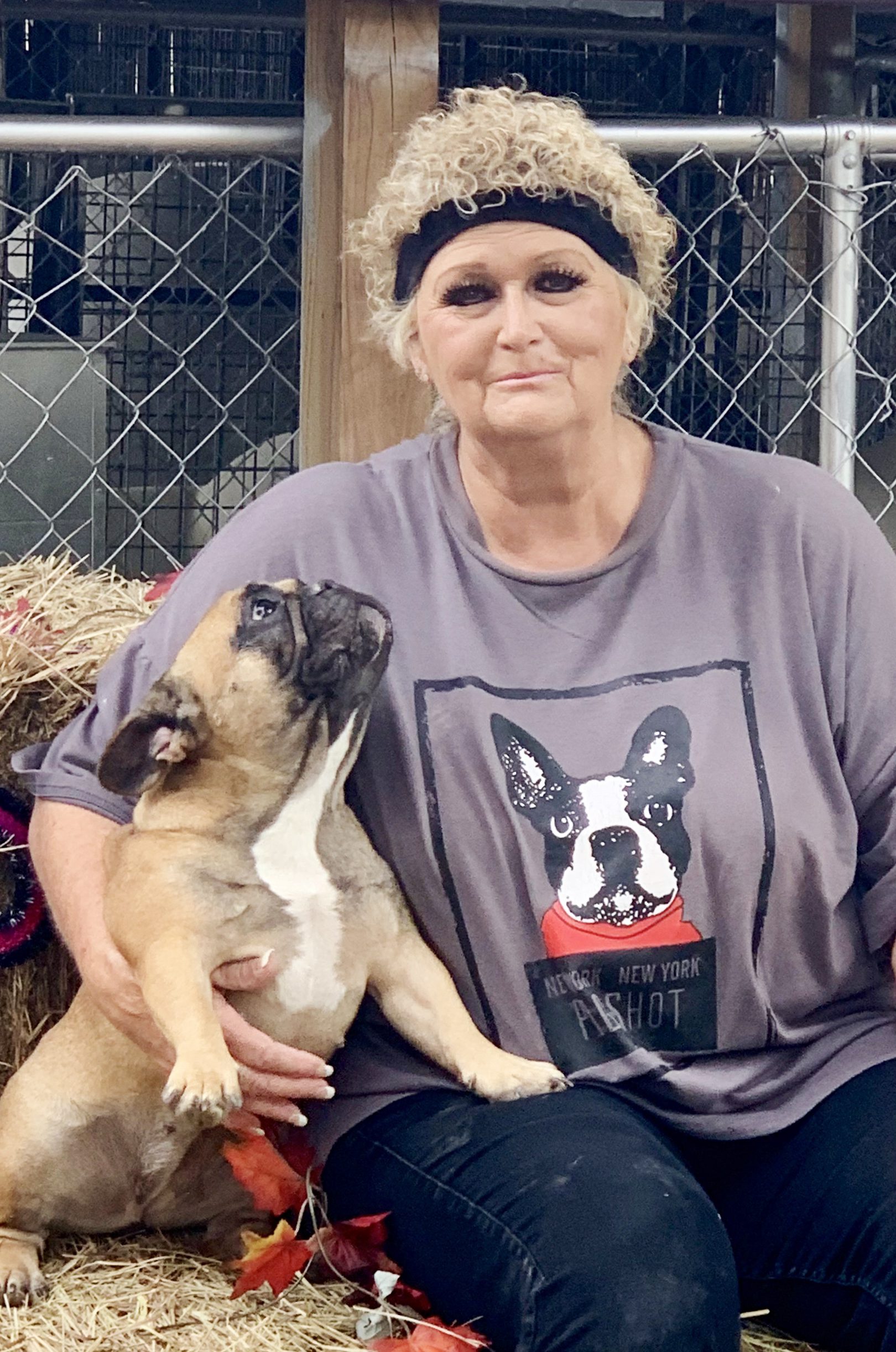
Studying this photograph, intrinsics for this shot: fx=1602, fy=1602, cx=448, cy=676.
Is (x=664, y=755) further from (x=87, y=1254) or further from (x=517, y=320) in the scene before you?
(x=87, y=1254)

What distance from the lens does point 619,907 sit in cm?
214

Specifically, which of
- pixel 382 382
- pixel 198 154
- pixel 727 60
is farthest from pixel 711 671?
pixel 727 60

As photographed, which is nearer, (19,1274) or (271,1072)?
(271,1072)

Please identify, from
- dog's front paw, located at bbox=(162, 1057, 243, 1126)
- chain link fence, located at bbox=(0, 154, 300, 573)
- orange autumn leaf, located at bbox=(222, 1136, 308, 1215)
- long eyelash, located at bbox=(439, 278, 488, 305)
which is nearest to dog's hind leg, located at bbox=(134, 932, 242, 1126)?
dog's front paw, located at bbox=(162, 1057, 243, 1126)

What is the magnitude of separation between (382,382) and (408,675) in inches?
45.1

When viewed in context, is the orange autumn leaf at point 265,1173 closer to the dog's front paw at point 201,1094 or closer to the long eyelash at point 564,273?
the dog's front paw at point 201,1094

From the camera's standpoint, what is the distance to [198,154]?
3361mm

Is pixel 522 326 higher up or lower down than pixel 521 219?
lower down

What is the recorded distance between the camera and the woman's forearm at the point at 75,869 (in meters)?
2.26

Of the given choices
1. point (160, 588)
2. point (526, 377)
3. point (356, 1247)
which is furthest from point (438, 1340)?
point (160, 588)

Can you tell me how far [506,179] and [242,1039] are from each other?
1221 millimetres

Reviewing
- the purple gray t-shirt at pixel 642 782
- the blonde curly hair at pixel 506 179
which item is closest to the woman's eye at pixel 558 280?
the blonde curly hair at pixel 506 179

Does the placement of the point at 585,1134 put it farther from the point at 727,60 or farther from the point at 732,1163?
the point at 727,60

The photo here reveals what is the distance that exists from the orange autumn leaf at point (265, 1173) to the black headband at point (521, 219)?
126 centimetres
